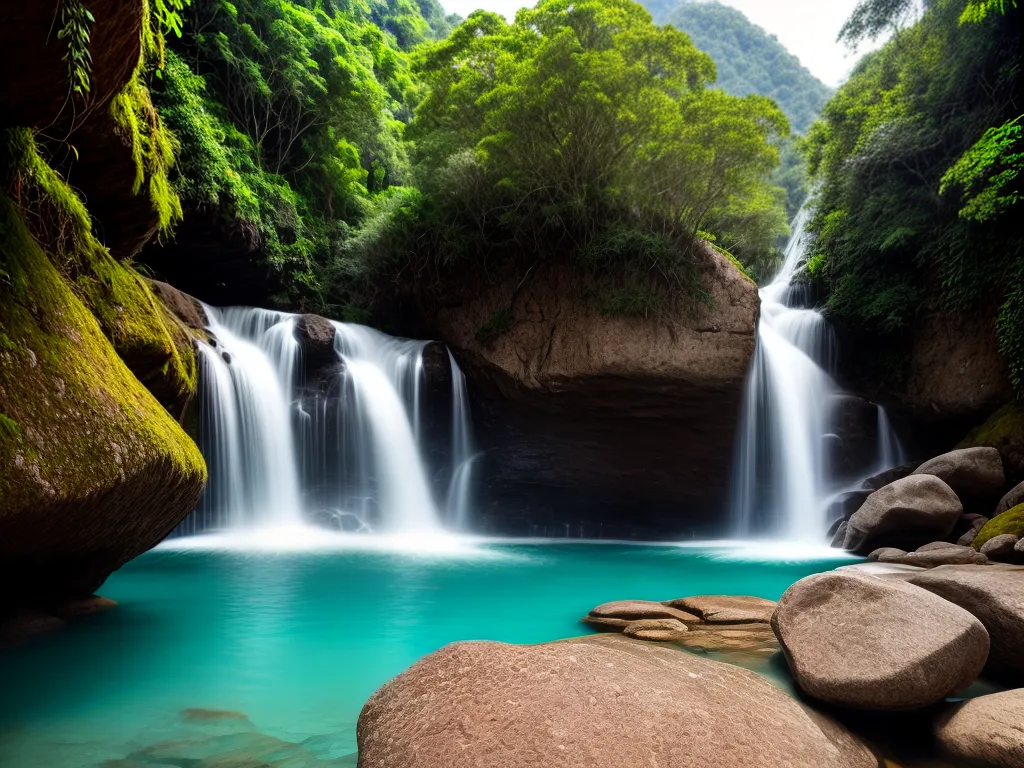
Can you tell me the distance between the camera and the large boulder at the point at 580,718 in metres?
2.63

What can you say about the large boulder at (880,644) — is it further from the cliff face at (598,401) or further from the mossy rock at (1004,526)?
the cliff face at (598,401)

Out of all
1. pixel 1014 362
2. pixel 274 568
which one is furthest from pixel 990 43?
pixel 274 568

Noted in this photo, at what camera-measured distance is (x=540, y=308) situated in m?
13.3

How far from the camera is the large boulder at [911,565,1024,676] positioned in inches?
154

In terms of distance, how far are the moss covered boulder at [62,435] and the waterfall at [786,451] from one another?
A: 11059mm

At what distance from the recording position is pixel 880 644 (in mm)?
3570

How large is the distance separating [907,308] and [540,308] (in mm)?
8059

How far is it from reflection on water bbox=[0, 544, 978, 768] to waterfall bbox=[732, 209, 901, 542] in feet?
11.0

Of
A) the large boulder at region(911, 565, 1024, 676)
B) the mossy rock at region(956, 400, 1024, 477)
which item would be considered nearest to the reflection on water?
the large boulder at region(911, 565, 1024, 676)

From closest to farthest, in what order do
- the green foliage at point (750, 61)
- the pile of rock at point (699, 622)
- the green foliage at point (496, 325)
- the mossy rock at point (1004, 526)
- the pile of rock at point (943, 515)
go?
the pile of rock at point (699, 622) → the mossy rock at point (1004, 526) → the pile of rock at point (943, 515) → the green foliage at point (496, 325) → the green foliage at point (750, 61)

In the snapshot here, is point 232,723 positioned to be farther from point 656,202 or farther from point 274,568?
point 656,202

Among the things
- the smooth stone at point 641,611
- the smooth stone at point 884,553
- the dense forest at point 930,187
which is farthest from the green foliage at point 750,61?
the smooth stone at point 641,611

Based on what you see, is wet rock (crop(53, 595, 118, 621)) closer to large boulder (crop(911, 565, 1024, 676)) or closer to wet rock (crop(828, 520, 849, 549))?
large boulder (crop(911, 565, 1024, 676))

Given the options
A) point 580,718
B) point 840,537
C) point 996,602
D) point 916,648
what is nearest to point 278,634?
point 580,718
